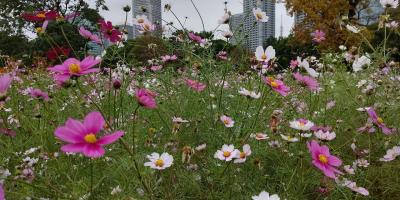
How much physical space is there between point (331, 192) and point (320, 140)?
0.17m

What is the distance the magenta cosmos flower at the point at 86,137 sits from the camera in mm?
831

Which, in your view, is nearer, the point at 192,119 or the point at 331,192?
the point at 331,192

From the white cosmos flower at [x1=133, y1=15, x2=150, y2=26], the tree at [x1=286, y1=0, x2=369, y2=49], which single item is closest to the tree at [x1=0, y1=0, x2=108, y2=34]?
the tree at [x1=286, y1=0, x2=369, y2=49]

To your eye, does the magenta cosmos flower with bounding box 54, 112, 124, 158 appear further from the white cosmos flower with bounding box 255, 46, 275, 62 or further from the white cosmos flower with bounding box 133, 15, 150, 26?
the white cosmos flower with bounding box 133, 15, 150, 26

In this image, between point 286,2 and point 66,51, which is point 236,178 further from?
point 286,2

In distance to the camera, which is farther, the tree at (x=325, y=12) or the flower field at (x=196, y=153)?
the tree at (x=325, y=12)

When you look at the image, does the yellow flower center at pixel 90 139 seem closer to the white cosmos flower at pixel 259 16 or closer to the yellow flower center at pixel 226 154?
the yellow flower center at pixel 226 154

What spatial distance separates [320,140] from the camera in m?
1.48

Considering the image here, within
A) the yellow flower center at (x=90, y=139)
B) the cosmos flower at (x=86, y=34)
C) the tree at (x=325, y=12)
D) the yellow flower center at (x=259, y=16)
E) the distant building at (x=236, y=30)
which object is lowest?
the tree at (x=325, y=12)

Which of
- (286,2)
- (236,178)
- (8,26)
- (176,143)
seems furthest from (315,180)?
(8,26)

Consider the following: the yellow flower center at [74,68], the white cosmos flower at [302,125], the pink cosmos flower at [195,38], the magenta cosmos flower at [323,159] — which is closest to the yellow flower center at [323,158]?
the magenta cosmos flower at [323,159]

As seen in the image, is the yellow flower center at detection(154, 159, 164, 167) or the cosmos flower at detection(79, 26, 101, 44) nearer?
the yellow flower center at detection(154, 159, 164, 167)

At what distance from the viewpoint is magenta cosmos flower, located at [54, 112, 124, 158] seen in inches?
32.7

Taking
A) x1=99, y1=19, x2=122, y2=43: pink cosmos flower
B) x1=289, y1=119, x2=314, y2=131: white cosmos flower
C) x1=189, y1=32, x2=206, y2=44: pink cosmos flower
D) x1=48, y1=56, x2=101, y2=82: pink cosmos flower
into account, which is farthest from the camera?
x1=189, y1=32, x2=206, y2=44: pink cosmos flower
